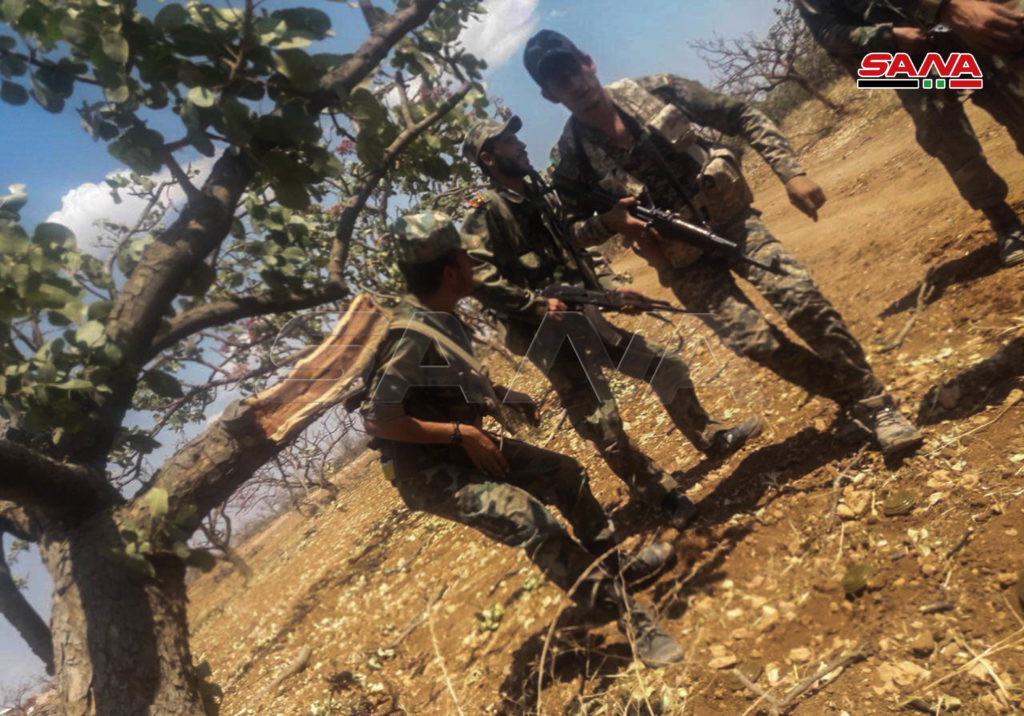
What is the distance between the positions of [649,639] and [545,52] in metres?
2.66

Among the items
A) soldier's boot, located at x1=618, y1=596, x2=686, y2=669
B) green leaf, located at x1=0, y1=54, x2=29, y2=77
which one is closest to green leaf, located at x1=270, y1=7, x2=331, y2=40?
green leaf, located at x1=0, y1=54, x2=29, y2=77

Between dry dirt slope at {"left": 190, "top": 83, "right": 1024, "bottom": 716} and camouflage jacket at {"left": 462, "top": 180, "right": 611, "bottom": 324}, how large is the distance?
4.73 ft

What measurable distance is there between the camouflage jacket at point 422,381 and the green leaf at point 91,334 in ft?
2.98

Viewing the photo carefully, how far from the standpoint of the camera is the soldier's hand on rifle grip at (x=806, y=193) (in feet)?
8.89

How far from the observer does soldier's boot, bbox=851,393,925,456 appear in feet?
8.38

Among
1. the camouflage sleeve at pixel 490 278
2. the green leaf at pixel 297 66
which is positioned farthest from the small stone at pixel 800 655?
the green leaf at pixel 297 66

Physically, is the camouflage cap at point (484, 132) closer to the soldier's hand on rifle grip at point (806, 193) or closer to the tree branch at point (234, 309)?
the tree branch at point (234, 309)

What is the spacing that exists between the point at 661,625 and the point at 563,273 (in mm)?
1822

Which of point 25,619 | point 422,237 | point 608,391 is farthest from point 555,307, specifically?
point 25,619

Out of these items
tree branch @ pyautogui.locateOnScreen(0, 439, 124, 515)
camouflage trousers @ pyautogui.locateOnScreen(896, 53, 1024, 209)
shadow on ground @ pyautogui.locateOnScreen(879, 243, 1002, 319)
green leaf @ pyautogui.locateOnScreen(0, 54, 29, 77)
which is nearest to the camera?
tree branch @ pyautogui.locateOnScreen(0, 439, 124, 515)

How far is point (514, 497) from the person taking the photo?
2.44m

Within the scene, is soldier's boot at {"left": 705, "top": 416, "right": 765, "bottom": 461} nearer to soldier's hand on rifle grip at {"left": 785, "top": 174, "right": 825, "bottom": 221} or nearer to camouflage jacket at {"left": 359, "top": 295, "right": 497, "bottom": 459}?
soldier's hand on rifle grip at {"left": 785, "top": 174, "right": 825, "bottom": 221}

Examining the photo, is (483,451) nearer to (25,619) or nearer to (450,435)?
(450,435)

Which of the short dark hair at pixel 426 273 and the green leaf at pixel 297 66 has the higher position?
the green leaf at pixel 297 66
